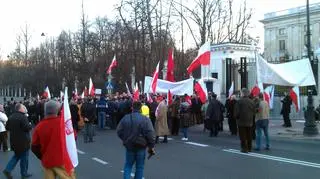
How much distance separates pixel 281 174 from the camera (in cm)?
1111

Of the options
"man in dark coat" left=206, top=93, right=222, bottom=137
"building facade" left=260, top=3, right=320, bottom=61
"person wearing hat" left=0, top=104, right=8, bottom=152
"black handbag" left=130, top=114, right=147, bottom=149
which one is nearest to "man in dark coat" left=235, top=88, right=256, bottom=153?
"man in dark coat" left=206, top=93, right=222, bottom=137

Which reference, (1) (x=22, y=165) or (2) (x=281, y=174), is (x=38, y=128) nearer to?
(1) (x=22, y=165)

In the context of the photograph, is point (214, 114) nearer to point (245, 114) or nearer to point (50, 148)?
point (245, 114)

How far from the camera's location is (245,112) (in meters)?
14.7

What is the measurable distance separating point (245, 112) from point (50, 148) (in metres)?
8.24

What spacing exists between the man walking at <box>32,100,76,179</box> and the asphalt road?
12.0ft

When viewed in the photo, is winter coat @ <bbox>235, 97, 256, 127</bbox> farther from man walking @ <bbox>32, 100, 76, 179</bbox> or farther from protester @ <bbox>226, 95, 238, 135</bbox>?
man walking @ <bbox>32, 100, 76, 179</bbox>

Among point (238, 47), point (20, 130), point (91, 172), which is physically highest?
point (238, 47)

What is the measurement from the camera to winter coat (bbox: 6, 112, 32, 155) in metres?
11.0

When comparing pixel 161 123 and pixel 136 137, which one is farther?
pixel 161 123

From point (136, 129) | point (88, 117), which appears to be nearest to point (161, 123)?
point (88, 117)

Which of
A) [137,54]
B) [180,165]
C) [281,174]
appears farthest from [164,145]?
[137,54]

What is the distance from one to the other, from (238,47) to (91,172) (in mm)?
23325

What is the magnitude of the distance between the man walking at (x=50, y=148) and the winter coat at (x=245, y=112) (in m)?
7.93
